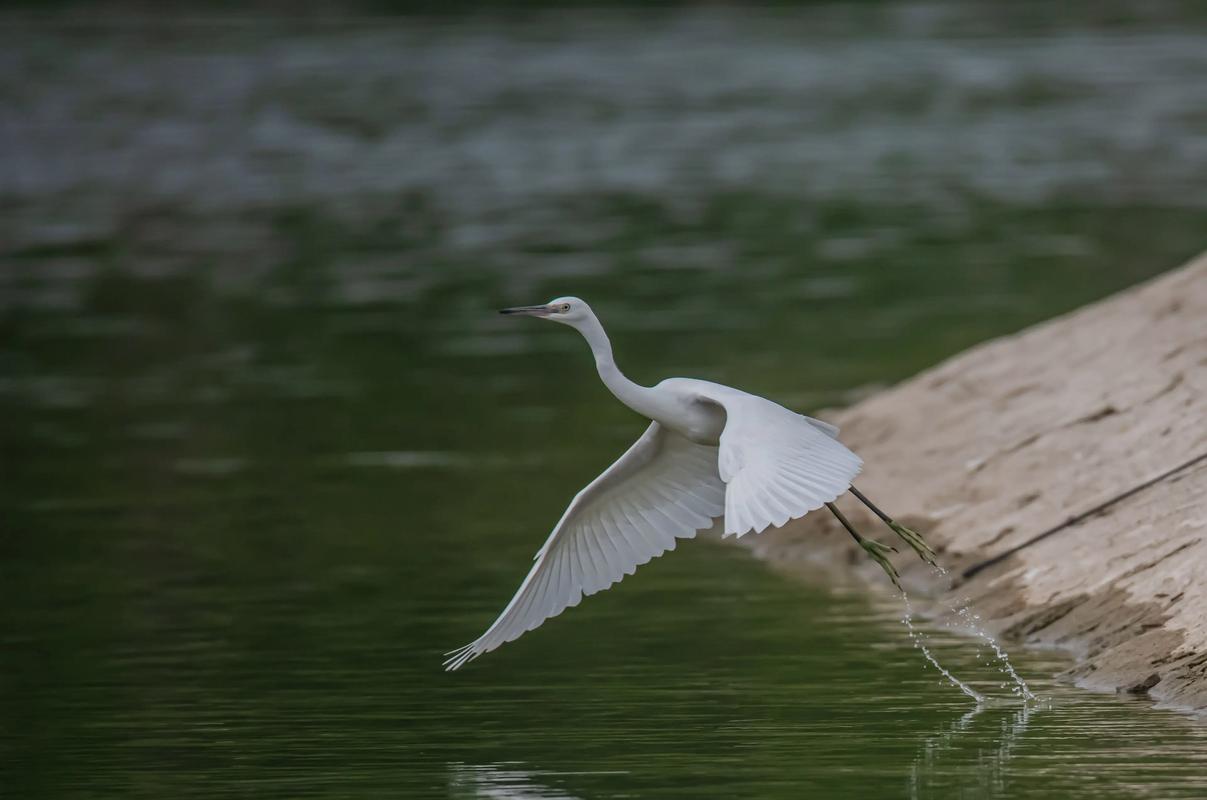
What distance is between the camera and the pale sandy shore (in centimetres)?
915

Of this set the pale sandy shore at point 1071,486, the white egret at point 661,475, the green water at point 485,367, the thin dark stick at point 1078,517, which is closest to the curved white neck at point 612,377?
the white egret at point 661,475

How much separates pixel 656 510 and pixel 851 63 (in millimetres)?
34469

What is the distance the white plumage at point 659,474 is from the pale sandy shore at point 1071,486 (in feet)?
4.97

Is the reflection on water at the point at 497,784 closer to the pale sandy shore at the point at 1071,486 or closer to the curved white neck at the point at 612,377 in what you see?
the curved white neck at the point at 612,377

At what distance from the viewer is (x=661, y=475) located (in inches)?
372

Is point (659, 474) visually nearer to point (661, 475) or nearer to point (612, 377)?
point (661, 475)

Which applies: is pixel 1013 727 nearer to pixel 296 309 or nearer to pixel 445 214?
pixel 296 309

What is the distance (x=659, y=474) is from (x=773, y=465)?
1592 millimetres

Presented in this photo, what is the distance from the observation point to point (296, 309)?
71.2 ft

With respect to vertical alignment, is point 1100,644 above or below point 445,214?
above

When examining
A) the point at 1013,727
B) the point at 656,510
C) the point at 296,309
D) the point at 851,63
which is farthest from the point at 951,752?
the point at 851,63

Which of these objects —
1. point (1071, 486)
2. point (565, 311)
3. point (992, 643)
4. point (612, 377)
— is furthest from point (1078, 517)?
point (565, 311)

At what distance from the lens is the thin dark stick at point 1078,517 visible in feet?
33.2

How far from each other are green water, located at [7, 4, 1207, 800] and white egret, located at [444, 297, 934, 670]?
523mm
